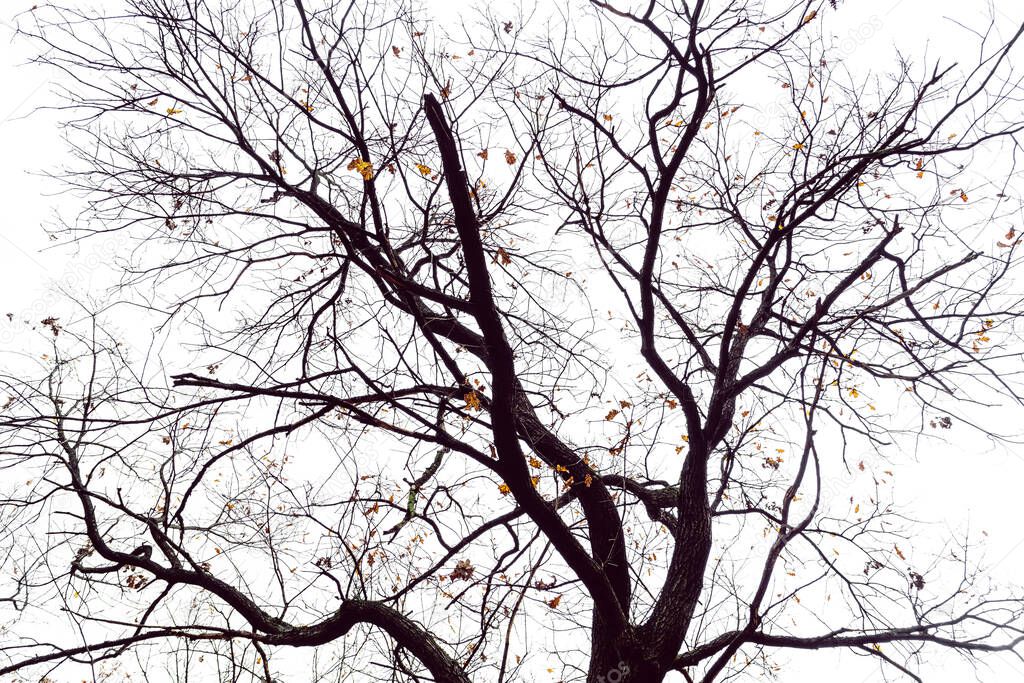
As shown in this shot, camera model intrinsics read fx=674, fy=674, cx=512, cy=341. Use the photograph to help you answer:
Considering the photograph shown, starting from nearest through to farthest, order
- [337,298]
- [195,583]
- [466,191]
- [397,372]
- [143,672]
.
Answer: [466,191], [397,372], [337,298], [195,583], [143,672]

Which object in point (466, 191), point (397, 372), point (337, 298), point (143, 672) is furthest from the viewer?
point (143, 672)

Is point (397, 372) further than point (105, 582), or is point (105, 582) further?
point (105, 582)

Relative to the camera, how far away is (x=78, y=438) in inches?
157

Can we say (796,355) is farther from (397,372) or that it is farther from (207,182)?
(207,182)

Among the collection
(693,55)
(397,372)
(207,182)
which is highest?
(693,55)

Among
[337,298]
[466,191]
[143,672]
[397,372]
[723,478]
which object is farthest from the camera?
[143,672]

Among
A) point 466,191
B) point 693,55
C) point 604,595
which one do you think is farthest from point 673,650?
point 693,55

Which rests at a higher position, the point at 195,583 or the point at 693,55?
the point at 693,55

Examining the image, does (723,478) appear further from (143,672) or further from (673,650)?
(143,672)

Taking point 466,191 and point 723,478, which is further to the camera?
point 723,478

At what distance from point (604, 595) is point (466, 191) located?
2.31 m

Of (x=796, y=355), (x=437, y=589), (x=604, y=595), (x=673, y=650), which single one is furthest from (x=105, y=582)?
(x=796, y=355)

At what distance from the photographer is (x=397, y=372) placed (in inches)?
139

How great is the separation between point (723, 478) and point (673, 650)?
1287 millimetres
